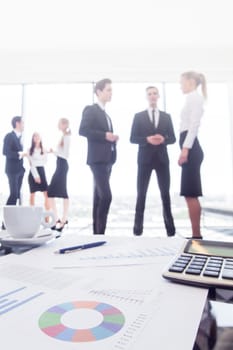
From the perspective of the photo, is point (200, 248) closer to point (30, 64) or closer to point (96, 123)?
point (96, 123)

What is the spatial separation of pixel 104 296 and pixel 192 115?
1.86 meters

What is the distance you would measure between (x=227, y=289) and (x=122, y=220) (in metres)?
3.96

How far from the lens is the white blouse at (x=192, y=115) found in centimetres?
200

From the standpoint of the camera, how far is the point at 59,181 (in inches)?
124

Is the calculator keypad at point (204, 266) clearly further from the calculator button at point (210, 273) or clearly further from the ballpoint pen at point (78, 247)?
the ballpoint pen at point (78, 247)

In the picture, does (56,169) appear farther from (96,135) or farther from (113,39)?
(113,39)

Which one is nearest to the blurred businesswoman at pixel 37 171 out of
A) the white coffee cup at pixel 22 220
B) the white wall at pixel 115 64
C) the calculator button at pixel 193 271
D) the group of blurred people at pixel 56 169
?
the group of blurred people at pixel 56 169

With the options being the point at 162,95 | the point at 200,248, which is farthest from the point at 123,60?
the point at 200,248

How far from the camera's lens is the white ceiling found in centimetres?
318

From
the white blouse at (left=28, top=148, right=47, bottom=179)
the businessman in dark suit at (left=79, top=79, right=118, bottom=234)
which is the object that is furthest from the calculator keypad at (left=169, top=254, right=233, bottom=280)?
the white blouse at (left=28, top=148, right=47, bottom=179)

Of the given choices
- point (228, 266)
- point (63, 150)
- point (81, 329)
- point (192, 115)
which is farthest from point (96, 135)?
point (81, 329)

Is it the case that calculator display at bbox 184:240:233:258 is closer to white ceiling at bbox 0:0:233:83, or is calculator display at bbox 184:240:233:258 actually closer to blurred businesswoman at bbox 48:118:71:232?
blurred businesswoman at bbox 48:118:71:232

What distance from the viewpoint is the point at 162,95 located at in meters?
4.50

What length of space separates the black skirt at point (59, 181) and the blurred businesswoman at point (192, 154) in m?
1.53
